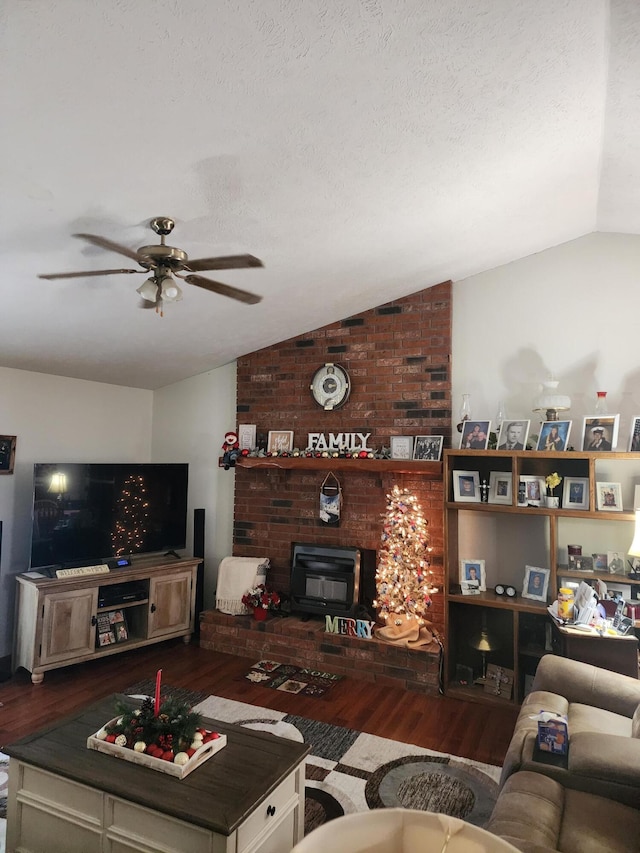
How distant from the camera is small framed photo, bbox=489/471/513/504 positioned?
3.92m

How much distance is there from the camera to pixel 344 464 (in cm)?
437

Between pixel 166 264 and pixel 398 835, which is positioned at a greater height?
pixel 166 264

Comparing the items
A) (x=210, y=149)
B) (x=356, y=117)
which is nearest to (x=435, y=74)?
(x=356, y=117)

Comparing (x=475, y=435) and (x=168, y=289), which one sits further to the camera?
(x=475, y=435)

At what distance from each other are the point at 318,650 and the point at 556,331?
9.97 ft

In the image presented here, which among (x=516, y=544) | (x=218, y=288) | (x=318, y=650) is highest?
(x=218, y=288)

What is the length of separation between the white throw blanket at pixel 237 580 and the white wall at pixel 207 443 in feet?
1.30

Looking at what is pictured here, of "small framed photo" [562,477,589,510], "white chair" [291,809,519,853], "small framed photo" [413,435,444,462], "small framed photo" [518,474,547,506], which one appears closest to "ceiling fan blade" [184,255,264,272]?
"white chair" [291,809,519,853]

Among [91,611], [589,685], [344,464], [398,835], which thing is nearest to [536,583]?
[589,685]

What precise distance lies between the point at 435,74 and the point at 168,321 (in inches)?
101

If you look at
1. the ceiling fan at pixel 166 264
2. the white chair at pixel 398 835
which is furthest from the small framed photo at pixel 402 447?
the white chair at pixel 398 835

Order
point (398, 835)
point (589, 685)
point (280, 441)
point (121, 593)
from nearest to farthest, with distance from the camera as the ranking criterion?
1. point (398, 835)
2. point (589, 685)
3. point (121, 593)
4. point (280, 441)

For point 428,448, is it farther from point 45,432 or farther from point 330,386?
point 45,432

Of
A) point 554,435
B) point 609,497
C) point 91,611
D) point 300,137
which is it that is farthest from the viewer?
point 91,611
